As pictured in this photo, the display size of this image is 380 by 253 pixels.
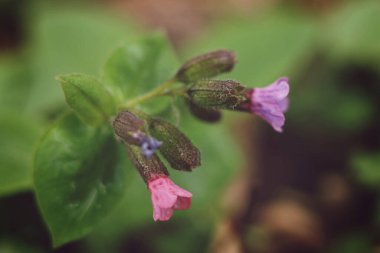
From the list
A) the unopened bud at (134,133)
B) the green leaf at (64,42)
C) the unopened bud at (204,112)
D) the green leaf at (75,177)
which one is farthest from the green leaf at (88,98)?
the green leaf at (64,42)

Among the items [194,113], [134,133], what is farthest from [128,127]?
[194,113]

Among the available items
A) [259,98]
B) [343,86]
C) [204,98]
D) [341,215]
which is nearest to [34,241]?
[204,98]

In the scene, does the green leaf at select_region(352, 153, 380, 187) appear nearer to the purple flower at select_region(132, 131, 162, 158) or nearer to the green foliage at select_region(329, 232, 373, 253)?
the green foliage at select_region(329, 232, 373, 253)

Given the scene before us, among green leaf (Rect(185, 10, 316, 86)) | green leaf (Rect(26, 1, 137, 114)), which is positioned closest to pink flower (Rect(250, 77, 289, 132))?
green leaf (Rect(185, 10, 316, 86))

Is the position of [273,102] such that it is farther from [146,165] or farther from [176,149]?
[146,165]

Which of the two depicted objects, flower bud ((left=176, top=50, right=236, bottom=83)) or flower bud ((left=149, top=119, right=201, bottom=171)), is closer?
flower bud ((left=149, top=119, right=201, bottom=171))

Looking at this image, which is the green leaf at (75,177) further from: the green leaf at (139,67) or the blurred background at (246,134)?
the blurred background at (246,134)
